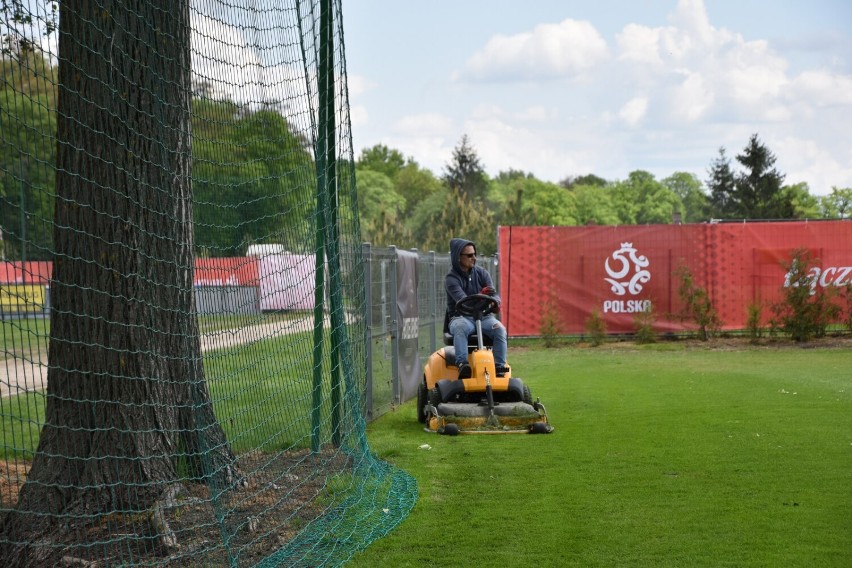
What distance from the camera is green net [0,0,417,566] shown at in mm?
4715

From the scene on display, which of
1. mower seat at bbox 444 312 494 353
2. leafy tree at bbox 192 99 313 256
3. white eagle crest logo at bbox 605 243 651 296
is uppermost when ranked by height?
leafy tree at bbox 192 99 313 256

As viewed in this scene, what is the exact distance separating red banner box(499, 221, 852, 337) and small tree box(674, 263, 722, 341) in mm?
399

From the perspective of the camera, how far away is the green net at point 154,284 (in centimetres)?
471

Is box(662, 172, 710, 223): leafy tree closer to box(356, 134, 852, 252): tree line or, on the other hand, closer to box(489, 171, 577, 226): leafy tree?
box(356, 134, 852, 252): tree line

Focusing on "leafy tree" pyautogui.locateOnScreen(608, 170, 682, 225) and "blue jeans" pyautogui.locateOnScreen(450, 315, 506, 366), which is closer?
"blue jeans" pyautogui.locateOnScreen(450, 315, 506, 366)

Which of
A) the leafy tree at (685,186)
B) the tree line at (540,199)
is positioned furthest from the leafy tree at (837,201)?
the leafy tree at (685,186)

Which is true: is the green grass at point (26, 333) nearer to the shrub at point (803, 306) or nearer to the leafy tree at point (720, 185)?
the shrub at point (803, 306)

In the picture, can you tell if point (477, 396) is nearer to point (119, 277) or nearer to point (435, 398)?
point (435, 398)

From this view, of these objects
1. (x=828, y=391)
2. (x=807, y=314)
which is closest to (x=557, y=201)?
(x=807, y=314)

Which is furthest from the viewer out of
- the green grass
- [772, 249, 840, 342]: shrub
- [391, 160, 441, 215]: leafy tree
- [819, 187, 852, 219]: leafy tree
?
[391, 160, 441, 215]: leafy tree

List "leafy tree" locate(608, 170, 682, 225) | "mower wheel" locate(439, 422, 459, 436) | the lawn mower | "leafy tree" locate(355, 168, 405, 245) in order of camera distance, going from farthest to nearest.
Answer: "leafy tree" locate(608, 170, 682, 225), "leafy tree" locate(355, 168, 405, 245), the lawn mower, "mower wheel" locate(439, 422, 459, 436)

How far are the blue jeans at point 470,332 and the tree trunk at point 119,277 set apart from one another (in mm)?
4966

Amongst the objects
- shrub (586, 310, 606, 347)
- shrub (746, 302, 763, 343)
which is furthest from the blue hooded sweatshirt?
shrub (746, 302, 763, 343)

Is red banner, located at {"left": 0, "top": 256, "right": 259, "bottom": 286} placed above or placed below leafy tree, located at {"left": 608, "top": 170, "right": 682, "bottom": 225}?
below
